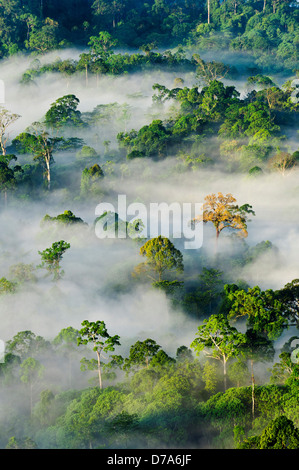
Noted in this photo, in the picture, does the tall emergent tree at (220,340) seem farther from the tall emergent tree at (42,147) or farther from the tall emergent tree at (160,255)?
the tall emergent tree at (42,147)

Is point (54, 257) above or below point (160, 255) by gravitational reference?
above

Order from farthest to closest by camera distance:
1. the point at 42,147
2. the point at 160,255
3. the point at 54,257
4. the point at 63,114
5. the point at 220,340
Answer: the point at 63,114
the point at 42,147
the point at 54,257
the point at 160,255
the point at 220,340

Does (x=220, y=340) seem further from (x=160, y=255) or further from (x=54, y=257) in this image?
(x=54, y=257)

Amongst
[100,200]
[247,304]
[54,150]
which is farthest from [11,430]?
[54,150]

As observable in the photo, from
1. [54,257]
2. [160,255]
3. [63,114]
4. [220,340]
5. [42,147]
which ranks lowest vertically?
Result: [220,340]

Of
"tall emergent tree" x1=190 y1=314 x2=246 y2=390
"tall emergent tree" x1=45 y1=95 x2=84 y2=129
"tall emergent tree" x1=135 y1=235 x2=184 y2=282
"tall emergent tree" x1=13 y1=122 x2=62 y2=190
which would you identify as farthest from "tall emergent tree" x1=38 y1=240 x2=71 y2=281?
"tall emergent tree" x1=45 y1=95 x2=84 y2=129

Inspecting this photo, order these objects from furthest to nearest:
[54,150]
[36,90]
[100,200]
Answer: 1. [36,90]
2. [54,150]
3. [100,200]

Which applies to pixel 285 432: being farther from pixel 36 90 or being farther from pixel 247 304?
pixel 36 90

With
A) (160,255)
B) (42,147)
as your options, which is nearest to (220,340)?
(160,255)

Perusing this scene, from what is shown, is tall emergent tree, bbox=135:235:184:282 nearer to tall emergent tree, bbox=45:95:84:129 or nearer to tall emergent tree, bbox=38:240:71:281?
tall emergent tree, bbox=38:240:71:281
